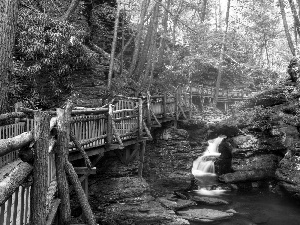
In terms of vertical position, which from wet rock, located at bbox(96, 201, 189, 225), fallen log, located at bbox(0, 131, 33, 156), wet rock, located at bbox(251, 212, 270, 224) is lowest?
wet rock, located at bbox(251, 212, 270, 224)

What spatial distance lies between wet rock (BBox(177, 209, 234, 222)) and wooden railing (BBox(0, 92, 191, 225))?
9.48ft

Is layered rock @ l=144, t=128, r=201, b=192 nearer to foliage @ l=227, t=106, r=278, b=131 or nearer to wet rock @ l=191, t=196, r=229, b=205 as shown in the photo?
wet rock @ l=191, t=196, r=229, b=205

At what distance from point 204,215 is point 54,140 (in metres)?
8.20

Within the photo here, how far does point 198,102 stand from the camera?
3189cm

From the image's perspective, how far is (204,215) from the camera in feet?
35.0

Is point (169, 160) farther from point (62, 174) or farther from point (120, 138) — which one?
point (62, 174)

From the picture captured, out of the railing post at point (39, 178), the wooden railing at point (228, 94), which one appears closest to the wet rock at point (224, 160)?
the wooden railing at point (228, 94)

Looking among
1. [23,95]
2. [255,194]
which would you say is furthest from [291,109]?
[23,95]

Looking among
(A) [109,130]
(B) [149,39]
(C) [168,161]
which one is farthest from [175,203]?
(B) [149,39]

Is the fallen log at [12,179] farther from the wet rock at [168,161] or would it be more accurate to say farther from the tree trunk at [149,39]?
the tree trunk at [149,39]

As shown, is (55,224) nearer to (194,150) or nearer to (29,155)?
(29,155)

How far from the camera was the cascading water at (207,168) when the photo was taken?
14930 mm

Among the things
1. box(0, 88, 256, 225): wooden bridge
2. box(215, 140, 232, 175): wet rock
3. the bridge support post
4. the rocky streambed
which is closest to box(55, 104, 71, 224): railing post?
box(0, 88, 256, 225): wooden bridge

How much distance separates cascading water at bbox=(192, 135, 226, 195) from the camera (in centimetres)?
1493
